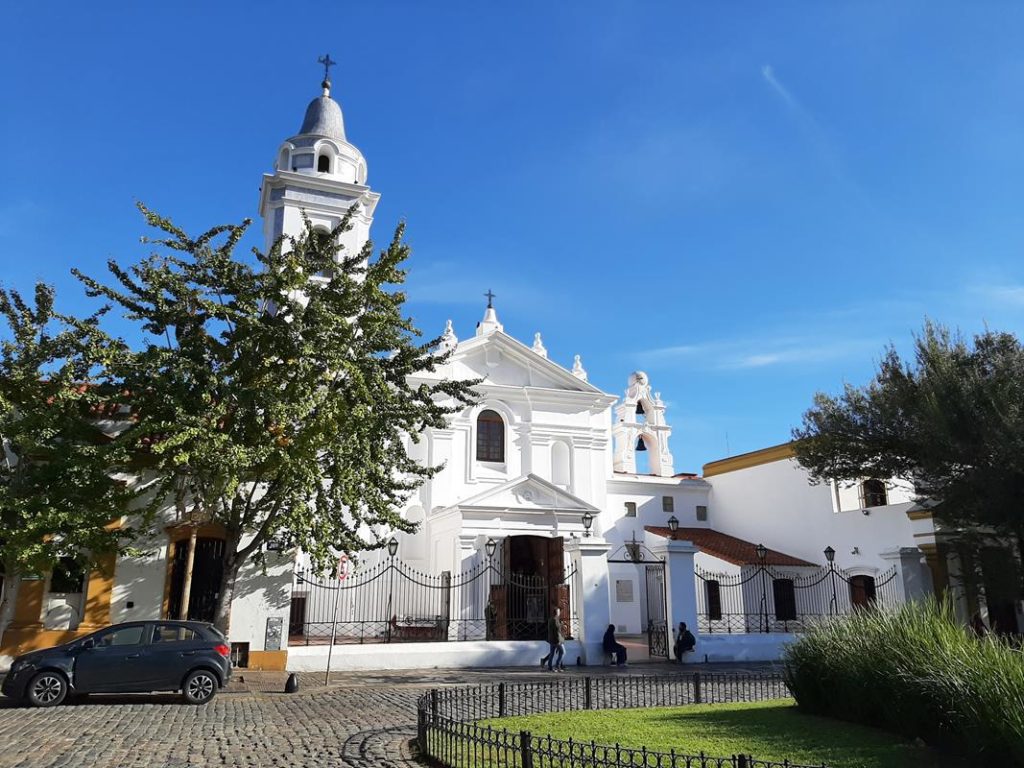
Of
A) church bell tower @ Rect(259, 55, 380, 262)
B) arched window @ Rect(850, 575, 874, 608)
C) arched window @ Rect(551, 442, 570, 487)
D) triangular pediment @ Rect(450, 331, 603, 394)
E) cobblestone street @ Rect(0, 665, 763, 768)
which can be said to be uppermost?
church bell tower @ Rect(259, 55, 380, 262)

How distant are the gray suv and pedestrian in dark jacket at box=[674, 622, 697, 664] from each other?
1178cm

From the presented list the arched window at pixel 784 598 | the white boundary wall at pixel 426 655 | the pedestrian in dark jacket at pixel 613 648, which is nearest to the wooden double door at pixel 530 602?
the white boundary wall at pixel 426 655

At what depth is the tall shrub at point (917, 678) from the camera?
8.09m

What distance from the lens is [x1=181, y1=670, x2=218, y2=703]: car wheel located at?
12.9 meters

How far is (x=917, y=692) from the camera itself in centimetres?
935

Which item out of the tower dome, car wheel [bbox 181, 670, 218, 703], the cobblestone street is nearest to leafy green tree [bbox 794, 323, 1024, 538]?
the cobblestone street

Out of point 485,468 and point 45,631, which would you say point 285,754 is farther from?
point 485,468

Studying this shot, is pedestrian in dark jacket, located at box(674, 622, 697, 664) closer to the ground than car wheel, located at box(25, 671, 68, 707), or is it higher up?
higher up

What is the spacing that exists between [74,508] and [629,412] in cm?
2900

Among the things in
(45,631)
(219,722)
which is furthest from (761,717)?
(45,631)

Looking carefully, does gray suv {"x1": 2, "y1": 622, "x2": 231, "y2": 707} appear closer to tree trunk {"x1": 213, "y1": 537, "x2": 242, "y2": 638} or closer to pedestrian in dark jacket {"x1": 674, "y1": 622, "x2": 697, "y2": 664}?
tree trunk {"x1": 213, "y1": 537, "x2": 242, "y2": 638}

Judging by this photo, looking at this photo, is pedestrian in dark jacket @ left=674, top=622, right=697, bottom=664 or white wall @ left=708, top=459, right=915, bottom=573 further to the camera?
white wall @ left=708, top=459, right=915, bottom=573

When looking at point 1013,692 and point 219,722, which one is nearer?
point 1013,692

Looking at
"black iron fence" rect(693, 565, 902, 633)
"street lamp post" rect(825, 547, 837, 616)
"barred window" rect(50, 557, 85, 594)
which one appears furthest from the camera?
"black iron fence" rect(693, 565, 902, 633)
